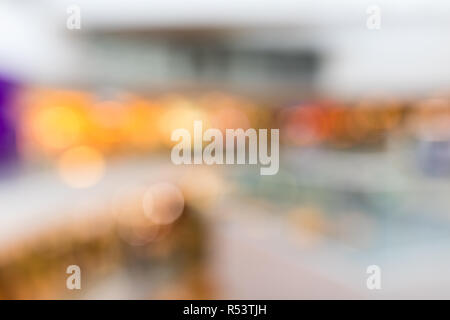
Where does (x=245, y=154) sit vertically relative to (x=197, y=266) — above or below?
above

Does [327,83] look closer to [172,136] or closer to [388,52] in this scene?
[388,52]

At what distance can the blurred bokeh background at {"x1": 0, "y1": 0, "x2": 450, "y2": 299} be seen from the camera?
125 cm

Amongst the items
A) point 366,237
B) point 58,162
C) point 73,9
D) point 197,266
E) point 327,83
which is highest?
point 327,83

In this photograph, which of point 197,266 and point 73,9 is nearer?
point 73,9

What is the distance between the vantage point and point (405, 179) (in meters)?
1.71

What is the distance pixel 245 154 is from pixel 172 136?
5.6 inches

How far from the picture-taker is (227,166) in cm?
150

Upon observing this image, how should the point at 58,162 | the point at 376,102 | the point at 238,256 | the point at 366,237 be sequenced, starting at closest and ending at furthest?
the point at 366,237, the point at 58,162, the point at 238,256, the point at 376,102

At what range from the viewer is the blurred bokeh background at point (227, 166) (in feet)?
4.09

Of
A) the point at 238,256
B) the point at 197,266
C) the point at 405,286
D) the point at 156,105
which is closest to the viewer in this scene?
the point at 405,286

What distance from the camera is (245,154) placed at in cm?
70

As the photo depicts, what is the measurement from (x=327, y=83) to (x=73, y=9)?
193 cm

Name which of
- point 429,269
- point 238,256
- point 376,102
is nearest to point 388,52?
point 376,102

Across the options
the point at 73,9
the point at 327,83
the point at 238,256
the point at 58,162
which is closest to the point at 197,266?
the point at 238,256
